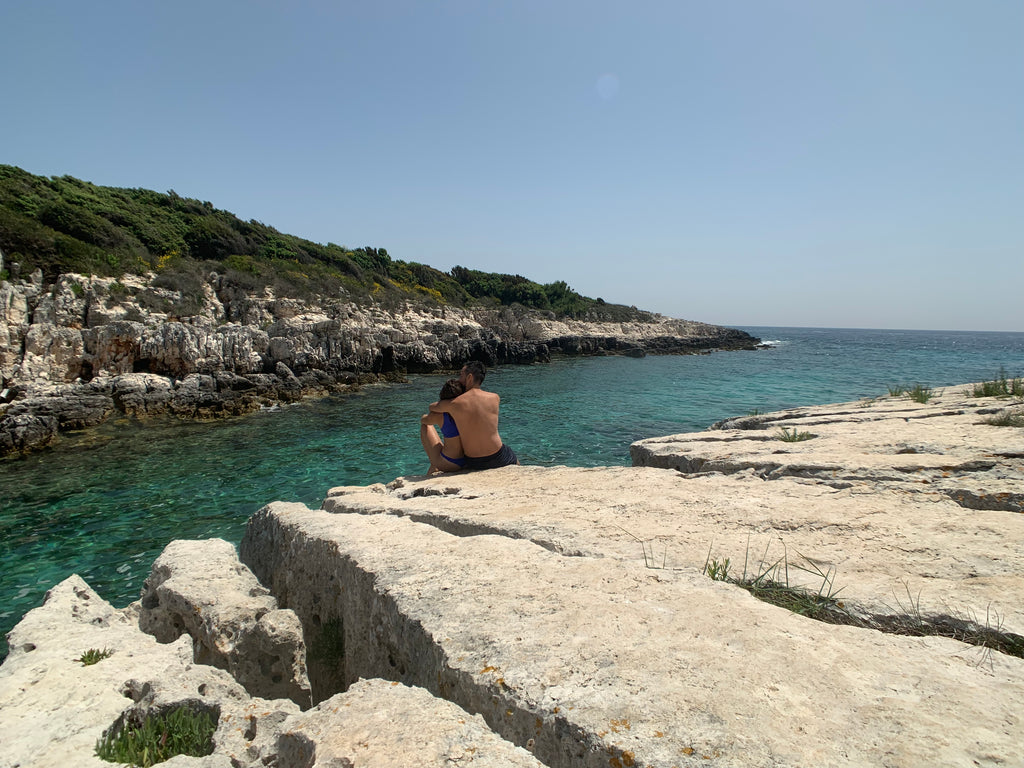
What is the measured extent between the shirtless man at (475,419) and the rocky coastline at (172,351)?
12510 millimetres

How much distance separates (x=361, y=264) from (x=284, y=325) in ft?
86.0

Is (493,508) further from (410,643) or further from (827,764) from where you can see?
(827,764)

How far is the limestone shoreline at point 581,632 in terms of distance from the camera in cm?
158

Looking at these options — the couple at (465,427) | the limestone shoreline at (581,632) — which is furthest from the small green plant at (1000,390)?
the couple at (465,427)

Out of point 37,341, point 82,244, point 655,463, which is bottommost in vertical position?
point 655,463

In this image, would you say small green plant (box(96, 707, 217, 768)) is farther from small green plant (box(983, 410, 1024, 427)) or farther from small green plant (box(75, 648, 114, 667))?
small green plant (box(983, 410, 1024, 427))

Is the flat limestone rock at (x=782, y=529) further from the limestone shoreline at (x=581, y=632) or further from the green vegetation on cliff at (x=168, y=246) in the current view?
the green vegetation on cliff at (x=168, y=246)

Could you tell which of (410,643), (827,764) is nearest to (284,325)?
(410,643)

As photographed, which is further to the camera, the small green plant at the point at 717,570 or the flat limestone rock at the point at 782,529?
the small green plant at the point at 717,570

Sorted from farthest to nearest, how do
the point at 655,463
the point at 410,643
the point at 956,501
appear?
the point at 655,463 < the point at 956,501 < the point at 410,643

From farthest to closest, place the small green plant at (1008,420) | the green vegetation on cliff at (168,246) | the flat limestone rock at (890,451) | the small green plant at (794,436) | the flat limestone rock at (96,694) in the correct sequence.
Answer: the green vegetation on cliff at (168,246)
the small green plant at (794,436)
the small green plant at (1008,420)
the flat limestone rock at (890,451)
the flat limestone rock at (96,694)

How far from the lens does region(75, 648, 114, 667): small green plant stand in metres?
2.89

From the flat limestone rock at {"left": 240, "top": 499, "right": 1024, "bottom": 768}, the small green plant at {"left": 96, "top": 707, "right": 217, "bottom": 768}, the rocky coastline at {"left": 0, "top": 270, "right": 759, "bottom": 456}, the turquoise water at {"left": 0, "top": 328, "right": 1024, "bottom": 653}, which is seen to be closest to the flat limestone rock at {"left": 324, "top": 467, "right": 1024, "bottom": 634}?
the flat limestone rock at {"left": 240, "top": 499, "right": 1024, "bottom": 768}

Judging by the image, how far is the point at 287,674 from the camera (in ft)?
10.4
